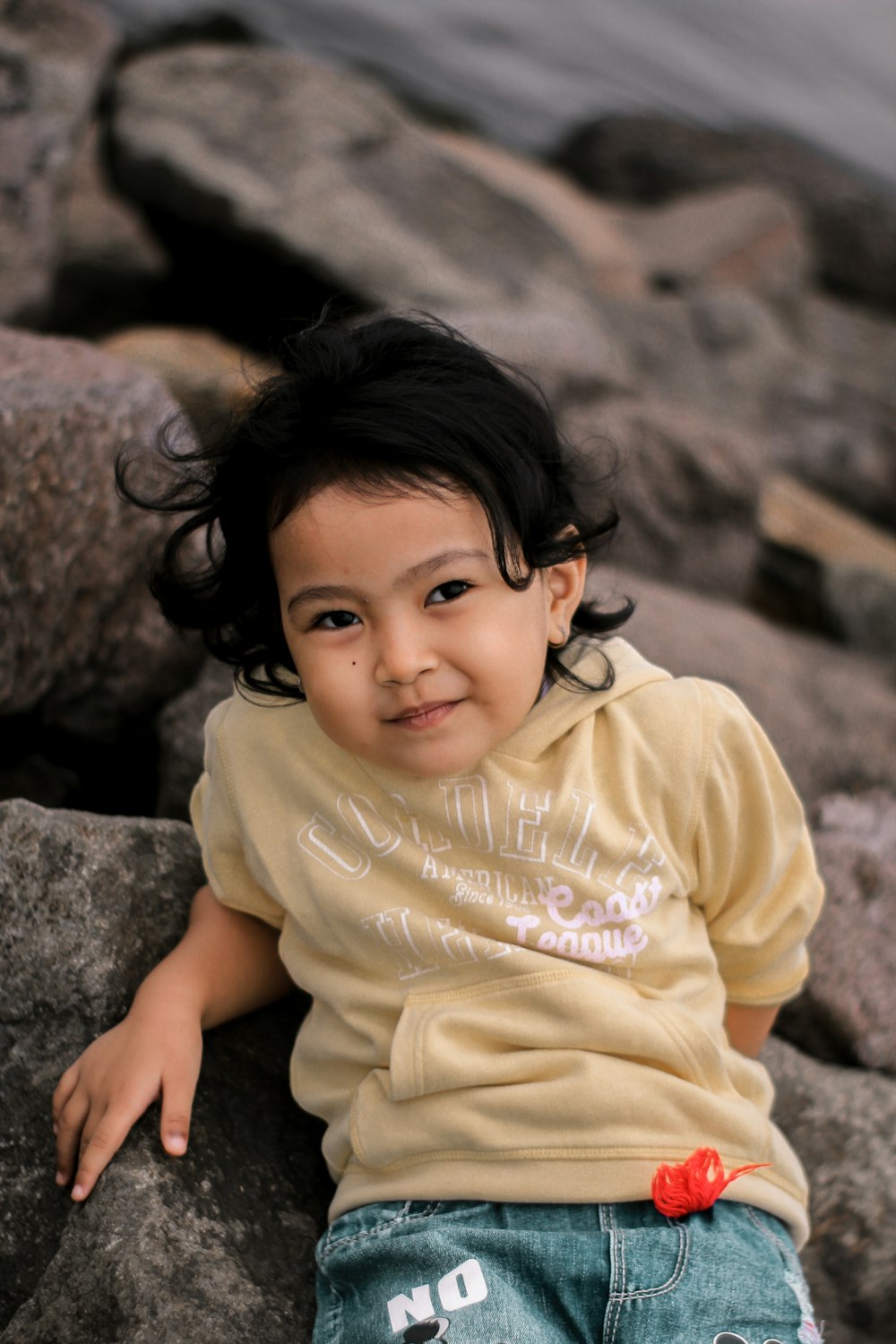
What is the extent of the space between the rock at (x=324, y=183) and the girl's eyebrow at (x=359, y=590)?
8.98ft

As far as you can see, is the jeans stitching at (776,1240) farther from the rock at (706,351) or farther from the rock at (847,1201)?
the rock at (706,351)

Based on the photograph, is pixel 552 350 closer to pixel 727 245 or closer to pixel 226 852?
pixel 226 852

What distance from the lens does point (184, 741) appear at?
83.4 inches

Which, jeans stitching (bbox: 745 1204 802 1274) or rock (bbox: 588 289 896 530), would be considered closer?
jeans stitching (bbox: 745 1204 802 1274)

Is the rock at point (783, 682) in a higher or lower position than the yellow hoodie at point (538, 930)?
lower

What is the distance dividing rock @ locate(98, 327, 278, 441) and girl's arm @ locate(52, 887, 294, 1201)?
1.45 m

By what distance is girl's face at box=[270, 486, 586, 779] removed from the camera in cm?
135

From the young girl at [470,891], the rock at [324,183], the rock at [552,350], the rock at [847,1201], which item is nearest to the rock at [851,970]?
the rock at [847,1201]

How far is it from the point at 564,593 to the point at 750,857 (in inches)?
16.1

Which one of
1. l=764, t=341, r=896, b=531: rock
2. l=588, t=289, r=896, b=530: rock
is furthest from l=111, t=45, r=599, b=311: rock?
l=764, t=341, r=896, b=531: rock

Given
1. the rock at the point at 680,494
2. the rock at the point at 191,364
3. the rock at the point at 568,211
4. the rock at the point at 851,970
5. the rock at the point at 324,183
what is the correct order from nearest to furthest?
the rock at the point at 851,970 → the rock at the point at 191,364 → the rock at the point at 680,494 → the rock at the point at 324,183 → the rock at the point at 568,211

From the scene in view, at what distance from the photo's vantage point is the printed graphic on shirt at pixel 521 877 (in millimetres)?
1517

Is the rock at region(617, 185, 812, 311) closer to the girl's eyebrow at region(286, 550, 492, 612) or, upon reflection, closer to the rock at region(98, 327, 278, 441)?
the rock at region(98, 327, 278, 441)

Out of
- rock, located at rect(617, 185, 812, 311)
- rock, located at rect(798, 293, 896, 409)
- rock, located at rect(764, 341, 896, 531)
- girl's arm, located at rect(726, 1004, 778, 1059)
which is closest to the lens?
girl's arm, located at rect(726, 1004, 778, 1059)
